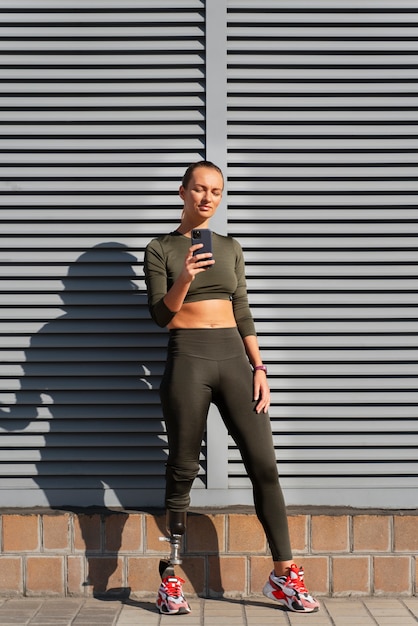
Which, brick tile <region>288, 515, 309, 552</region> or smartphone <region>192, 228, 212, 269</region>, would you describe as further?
brick tile <region>288, 515, 309, 552</region>

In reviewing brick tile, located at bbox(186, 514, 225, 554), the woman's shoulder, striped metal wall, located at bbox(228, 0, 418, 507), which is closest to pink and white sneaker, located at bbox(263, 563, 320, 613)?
brick tile, located at bbox(186, 514, 225, 554)

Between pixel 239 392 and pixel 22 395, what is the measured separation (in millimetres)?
1419

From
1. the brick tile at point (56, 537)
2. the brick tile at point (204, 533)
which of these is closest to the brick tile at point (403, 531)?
the brick tile at point (204, 533)

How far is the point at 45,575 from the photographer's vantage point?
4621 mm

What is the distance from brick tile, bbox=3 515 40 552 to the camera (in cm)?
464

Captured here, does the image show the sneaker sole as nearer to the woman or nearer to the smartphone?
the woman

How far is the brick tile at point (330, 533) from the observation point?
462cm

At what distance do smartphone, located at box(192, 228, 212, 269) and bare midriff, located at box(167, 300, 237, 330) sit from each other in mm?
321

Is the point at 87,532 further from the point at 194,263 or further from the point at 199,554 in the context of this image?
the point at 194,263

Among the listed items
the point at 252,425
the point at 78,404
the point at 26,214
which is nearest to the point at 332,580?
the point at 252,425

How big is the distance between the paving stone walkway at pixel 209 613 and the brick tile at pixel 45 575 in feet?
0.18

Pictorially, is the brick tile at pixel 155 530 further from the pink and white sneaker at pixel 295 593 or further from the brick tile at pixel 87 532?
the pink and white sneaker at pixel 295 593

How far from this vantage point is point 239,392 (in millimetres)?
4242

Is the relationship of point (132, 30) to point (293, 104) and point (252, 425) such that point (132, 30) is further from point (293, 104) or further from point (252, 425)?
point (252, 425)
